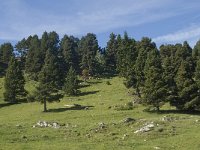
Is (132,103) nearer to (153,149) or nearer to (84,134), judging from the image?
(84,134)

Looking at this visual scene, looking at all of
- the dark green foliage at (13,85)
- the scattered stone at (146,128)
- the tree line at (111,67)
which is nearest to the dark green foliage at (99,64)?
the tree line at (111,67)

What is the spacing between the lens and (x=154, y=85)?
80.2 m

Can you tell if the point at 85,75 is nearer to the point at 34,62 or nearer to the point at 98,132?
the point at 34,62

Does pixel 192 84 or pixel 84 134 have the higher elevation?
pixel 192 84

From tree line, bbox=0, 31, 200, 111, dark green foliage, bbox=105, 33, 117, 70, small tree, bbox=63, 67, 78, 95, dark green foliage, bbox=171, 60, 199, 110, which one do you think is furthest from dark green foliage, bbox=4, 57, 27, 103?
dark green foliage, bbox=105, 33, 117, 70

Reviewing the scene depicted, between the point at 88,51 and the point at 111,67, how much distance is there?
35.0ft

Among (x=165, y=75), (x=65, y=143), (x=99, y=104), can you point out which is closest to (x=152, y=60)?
(x=165, y=75)

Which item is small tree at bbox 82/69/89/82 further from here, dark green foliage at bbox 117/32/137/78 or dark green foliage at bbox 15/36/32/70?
dark green foliage at bbox 15/36/32/70

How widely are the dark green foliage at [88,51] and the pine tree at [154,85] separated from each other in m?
66.1

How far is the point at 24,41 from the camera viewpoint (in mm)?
170250

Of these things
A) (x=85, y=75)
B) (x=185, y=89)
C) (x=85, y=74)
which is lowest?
(x=185, y=89)

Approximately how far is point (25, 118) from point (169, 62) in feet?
99.6

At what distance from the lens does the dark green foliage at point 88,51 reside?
150 m

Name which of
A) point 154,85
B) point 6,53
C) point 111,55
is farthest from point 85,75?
point 154,85
